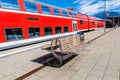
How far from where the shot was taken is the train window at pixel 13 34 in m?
8.18

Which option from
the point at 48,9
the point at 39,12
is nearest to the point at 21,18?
the point at 39,12

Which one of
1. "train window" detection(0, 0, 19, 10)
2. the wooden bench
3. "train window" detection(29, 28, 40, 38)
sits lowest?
the wooden bench

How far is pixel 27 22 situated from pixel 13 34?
172cm

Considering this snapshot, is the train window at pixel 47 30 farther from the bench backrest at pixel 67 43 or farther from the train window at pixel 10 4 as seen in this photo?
the bench backrest at pixel 67 43

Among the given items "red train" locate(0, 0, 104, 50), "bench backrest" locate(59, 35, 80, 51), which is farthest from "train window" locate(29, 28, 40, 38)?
"bench backrest" locate(59, 35, 80, 51)

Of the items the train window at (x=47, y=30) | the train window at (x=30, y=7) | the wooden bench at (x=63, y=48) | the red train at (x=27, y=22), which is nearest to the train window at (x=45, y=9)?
the red train at (x=27, y=22)

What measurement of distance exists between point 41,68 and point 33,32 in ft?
20.2

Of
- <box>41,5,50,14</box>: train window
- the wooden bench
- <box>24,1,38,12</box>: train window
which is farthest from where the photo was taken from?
<box>41,5,50,14</box>: train window

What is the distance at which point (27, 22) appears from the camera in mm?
9766

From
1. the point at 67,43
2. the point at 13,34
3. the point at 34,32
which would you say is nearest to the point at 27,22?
the point at 34,32

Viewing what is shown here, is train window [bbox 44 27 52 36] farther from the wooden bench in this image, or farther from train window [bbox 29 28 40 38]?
the wooden bench

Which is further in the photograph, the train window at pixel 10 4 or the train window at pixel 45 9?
the train window at pixel 45 9

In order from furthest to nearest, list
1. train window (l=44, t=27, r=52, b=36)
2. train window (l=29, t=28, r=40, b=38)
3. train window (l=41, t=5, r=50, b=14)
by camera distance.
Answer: train window (l=44, t=27, r=52, b=36) < train window (l=41, t=5, r=50, b=14) < train window (l=29, t=28, r=40, b=38)

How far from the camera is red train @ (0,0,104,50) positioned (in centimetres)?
809
